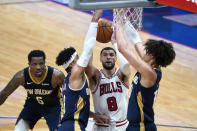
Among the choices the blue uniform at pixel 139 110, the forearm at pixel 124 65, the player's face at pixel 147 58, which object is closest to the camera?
the player's face at pixel 147 58

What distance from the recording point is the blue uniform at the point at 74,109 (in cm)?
553

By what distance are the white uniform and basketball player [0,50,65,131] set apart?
1.92 feet

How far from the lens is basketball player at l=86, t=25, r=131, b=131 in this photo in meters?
5.95

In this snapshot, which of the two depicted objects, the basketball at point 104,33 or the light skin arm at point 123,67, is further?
the basketball at point 104,33

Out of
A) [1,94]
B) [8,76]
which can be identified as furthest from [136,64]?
[8,76]

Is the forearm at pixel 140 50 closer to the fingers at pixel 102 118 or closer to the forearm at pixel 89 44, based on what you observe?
the forearm at pixel 89 44

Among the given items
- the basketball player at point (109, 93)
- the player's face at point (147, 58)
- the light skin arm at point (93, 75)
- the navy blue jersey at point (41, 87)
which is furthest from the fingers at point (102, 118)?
the player's face at point (147, 58)

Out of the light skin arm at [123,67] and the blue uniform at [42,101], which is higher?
the light skin arm at [123,67]

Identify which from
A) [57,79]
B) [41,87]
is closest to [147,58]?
[57,79]

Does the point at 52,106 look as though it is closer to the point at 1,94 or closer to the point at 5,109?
the point at 1,94

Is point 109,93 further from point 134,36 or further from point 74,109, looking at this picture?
point 134,36

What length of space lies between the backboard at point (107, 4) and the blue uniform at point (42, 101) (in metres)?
1.87

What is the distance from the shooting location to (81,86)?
557 centimetres

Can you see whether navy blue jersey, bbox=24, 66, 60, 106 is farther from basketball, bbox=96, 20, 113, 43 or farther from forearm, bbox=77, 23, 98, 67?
forearm, bbox=77, 23, 98, 67
